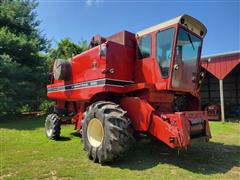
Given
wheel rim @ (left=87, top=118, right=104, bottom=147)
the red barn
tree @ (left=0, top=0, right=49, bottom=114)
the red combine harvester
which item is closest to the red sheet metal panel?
the red barn

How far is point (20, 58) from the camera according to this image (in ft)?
52.5

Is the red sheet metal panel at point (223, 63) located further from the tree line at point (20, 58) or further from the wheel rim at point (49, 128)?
the wheel rim at point (49, 128)

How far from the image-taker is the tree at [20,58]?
46.2ft

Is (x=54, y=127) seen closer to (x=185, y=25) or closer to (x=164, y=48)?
(x=164, y=48)

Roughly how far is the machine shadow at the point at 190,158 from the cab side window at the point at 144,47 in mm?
2434

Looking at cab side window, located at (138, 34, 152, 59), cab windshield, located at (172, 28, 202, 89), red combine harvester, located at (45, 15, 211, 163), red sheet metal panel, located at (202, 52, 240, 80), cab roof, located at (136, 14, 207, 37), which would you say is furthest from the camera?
red sheet metal panel, located at (202, 52, 240, 80)

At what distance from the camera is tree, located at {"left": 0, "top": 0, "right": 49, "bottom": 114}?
14.1m

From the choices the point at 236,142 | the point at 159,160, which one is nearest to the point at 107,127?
the point at 159,160

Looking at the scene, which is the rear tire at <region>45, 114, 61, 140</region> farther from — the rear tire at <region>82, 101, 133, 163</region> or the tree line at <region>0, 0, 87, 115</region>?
the tree line at <region>0, 0, 87, 115</region>

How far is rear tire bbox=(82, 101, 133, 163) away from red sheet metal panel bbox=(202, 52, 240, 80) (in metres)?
10.0

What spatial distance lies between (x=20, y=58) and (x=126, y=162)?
13.1 metres

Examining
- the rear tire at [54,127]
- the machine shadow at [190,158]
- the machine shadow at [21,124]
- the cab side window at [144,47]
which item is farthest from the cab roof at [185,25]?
the machine shadow at [21,124]

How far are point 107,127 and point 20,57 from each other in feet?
42.6

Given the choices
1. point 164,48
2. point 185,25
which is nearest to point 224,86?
point 185,25
